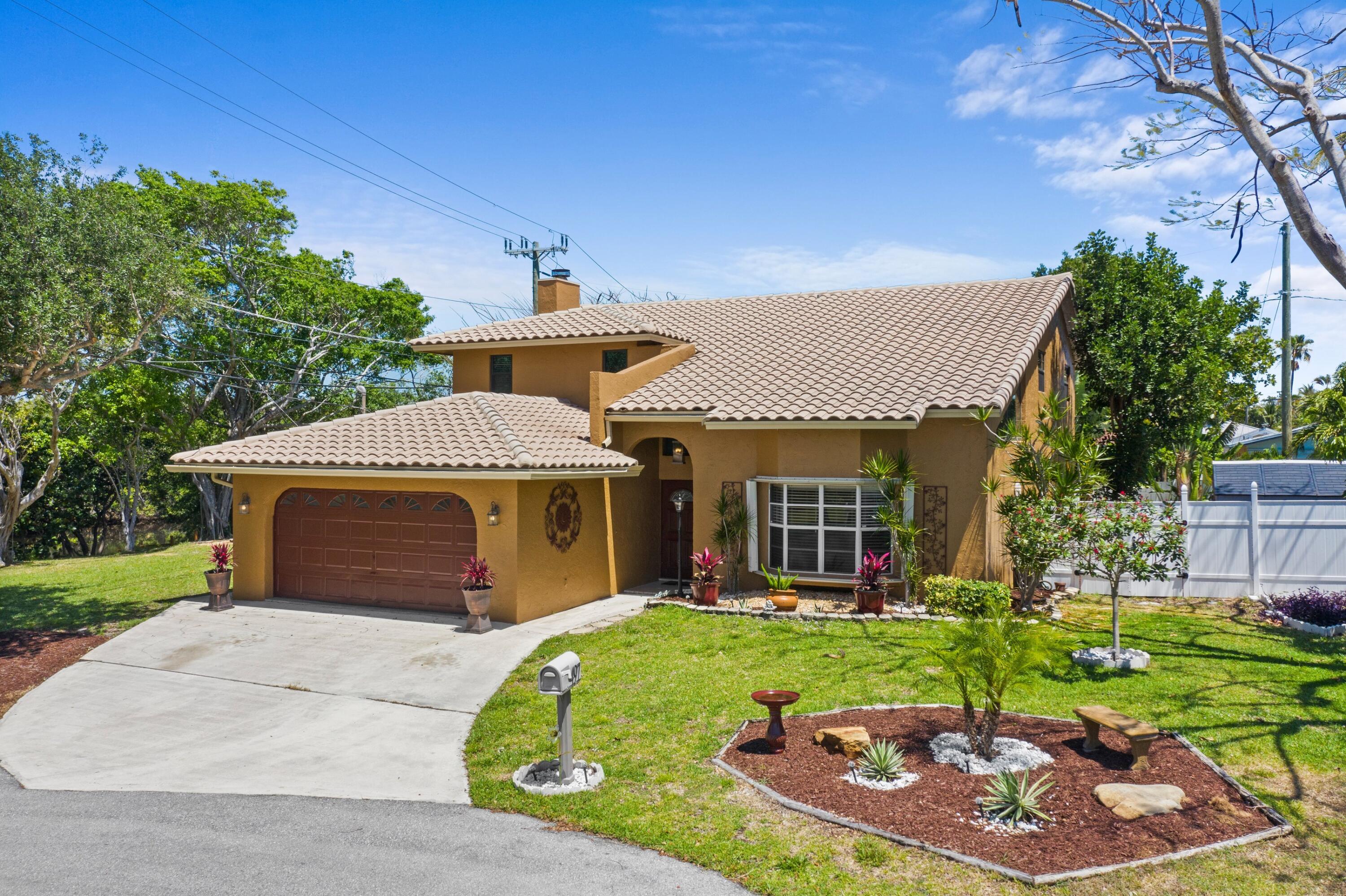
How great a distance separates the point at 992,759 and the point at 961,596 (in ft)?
20.7

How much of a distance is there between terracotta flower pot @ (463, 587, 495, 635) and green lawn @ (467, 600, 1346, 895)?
153 centimetres

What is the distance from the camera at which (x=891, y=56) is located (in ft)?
35.3

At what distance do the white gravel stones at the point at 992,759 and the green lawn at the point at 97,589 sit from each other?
1353cm

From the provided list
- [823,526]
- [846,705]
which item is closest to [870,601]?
[823,526]

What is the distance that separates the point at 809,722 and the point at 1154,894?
3675 millimetres

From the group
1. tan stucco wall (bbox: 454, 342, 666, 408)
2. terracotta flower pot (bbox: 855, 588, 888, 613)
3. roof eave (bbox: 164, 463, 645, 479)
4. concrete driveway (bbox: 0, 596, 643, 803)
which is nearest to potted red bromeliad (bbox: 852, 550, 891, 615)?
terracotta flower pot (bbox: 855, 588, 888, 613)

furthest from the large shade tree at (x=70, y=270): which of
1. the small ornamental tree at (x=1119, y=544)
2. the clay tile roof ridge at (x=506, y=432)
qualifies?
the small ornamental tree at (x=1119, y=544)

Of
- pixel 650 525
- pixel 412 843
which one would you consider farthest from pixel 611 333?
pixel 412 843

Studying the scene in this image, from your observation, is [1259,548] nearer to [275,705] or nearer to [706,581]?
[706,581]

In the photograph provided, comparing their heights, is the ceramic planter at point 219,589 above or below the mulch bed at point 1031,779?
above

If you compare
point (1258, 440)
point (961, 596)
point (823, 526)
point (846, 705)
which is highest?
point (1258, 440)

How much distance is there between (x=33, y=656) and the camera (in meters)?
12.5

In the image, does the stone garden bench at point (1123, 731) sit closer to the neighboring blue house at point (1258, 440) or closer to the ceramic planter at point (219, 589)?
the ceramic planter at point (219, 589)

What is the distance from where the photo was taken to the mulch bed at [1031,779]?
5.84 m
